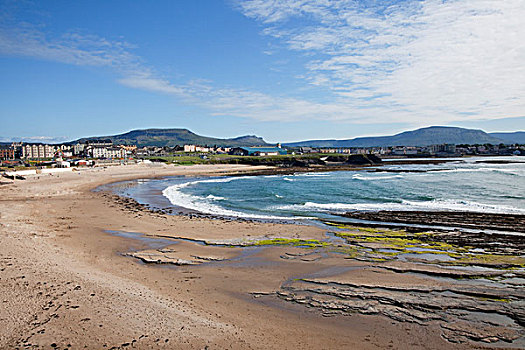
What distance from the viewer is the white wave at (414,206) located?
19753mm

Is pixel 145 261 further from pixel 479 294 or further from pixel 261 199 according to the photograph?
pixel 261 199

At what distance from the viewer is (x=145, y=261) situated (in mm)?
10367

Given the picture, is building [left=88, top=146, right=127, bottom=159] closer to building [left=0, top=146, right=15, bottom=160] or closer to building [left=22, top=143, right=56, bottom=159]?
building [left=22, top=143, right=56, bottom=159]

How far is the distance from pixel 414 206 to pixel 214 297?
59.0ft

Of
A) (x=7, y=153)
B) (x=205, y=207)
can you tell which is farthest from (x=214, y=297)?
(x=7, y=153)

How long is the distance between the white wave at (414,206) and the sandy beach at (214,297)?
8.48m

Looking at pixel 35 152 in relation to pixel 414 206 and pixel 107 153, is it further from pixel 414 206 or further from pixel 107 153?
pixel 414 206

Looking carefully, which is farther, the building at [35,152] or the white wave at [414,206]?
the building at [35,152]

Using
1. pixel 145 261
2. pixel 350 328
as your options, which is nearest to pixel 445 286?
pixel 350 328


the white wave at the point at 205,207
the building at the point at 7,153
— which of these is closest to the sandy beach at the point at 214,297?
the white wave at the point at 205,207

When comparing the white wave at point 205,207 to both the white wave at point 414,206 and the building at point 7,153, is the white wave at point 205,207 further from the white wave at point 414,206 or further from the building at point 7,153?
the building at point 7,153

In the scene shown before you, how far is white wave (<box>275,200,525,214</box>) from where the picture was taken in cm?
1975

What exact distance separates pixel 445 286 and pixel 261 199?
1824 centimetres

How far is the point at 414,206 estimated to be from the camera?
21562mm
